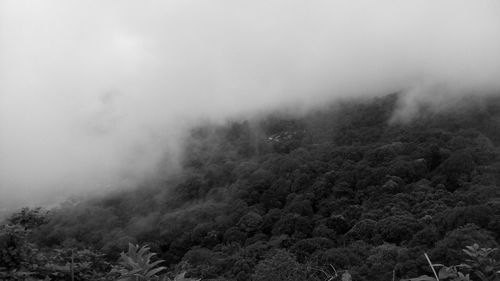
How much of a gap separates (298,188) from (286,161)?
12.4m

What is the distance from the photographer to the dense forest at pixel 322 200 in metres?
54.1

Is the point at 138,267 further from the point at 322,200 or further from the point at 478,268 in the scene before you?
the point at 322,200

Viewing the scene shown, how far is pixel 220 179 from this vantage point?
120 metres

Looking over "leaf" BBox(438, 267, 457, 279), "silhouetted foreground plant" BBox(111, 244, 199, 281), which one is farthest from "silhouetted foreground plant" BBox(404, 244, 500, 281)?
"silhouetted foreground plant" BBox(111, 244, 199, 281)

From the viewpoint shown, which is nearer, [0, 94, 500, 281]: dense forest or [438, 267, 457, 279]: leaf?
[438, 267, 457, 279]: leaf

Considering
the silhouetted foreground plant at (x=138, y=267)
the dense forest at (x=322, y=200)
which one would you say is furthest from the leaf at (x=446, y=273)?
the dense forest at (x=322, y=200)

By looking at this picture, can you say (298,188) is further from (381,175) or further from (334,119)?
(334,119)

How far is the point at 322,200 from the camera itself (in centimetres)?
9256

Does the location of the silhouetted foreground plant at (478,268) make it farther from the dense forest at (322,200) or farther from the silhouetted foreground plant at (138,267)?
the dense forest at (322,200)

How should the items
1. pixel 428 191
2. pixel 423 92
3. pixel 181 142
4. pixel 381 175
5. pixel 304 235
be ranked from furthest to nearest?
1. pixel 181 142
2. pixel 423 92
3. pixel 381 175
4. pixel 428 191
5. pixel 304 235

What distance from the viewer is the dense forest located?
5409 cm

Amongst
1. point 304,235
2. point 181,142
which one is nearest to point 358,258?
point 304,235

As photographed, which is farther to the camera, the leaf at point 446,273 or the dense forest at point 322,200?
the dense forest at point 322,200

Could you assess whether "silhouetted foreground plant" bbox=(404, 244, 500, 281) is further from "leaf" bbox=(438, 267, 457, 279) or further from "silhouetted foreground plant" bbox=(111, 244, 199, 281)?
"silhouetted foreground plant" bbox=(111, 244, 199, 281)
